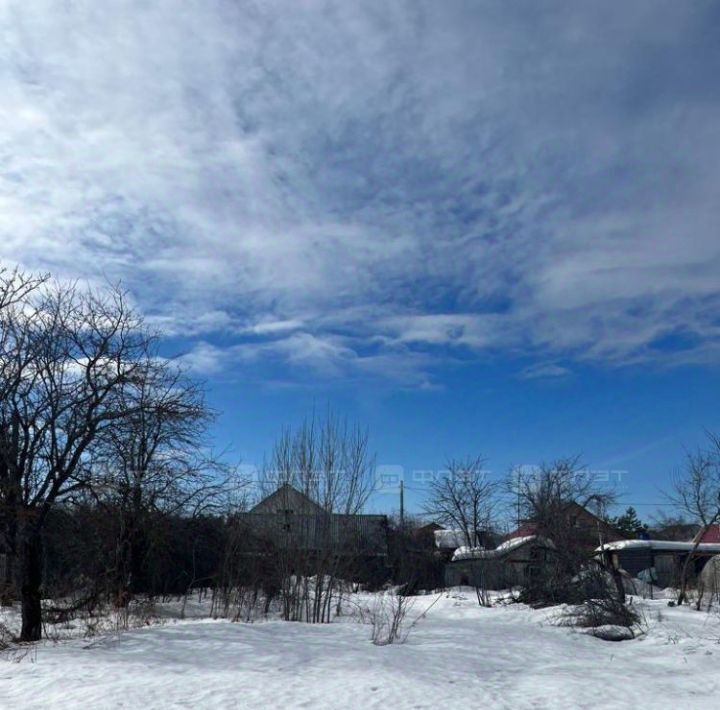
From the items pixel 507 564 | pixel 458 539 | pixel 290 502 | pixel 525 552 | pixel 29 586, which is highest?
pixel 458 539

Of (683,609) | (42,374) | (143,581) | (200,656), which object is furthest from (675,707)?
(143,581)

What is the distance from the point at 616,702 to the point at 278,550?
1058 cm

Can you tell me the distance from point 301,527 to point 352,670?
7889mm

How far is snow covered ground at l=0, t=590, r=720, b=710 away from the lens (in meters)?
9.16

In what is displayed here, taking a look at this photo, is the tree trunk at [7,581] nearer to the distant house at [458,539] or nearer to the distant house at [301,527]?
the distant house at [301,527]

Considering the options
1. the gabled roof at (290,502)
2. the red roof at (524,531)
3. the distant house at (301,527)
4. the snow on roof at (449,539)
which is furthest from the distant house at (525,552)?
the snow on roof at (449,539)

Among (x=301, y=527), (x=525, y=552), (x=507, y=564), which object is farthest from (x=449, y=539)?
(x=301, y=527)

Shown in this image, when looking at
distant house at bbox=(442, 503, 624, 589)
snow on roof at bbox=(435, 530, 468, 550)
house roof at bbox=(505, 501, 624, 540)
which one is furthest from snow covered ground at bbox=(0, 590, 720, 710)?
snow on roof at bbox=(435, 530, 468, 550)

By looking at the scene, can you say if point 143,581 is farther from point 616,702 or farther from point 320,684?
point 616,702

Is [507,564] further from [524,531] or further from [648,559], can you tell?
[648,559]

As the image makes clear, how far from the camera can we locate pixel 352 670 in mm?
10672

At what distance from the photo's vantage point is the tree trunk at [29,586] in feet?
46.7

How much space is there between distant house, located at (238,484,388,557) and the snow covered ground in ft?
8.64

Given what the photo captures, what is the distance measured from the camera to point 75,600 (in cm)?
1633
